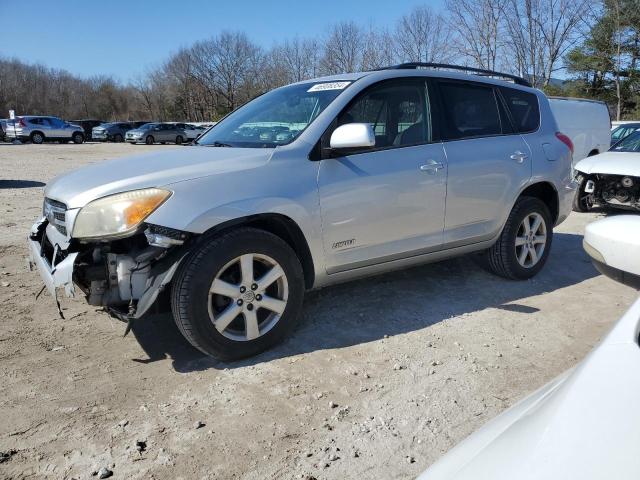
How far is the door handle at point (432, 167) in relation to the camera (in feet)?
13.1

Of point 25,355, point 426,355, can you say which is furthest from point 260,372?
point 25,355

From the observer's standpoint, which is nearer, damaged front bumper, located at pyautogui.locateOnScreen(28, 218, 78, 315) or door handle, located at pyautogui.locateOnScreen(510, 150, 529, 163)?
damaged front bumper, located at pyautogui.locateOnScreen(28, 218, 78, 315)

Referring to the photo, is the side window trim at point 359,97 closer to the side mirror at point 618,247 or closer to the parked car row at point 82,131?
the side mirror at point 618,247

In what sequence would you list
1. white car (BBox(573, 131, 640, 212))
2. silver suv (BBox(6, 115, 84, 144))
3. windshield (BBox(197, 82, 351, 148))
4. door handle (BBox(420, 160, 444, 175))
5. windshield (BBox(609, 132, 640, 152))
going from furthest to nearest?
silver suv (BBox(6, 115, 84, 144)) < windshield (BBox(609, 132, 640, 152)) < white car (BBox(573, 131, 640, 212)) < door handle (BBox(420, 160, 444, 175)) < windshield (BBox(197, 82, 351, 148))

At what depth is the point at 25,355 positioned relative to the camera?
3430 mm

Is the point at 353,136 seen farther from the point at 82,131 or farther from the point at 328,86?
the point at 82,131

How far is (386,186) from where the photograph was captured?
3.76m

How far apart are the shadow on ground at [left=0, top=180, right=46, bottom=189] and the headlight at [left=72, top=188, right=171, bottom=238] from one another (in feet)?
33.0

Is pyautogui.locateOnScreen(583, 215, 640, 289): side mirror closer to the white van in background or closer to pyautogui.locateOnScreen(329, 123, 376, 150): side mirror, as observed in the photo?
pyautogui.locateOnScreen(329, 123, 376, 150): side mirror

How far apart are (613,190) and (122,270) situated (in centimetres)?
750

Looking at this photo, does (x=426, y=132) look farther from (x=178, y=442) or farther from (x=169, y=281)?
(x=178, y=442)

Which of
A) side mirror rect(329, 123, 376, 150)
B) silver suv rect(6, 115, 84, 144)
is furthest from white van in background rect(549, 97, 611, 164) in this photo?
silver suv rect(6, 115, 84, 144)

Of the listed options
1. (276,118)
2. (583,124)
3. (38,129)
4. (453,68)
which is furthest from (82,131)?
(276,118)

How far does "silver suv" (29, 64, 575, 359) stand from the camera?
304 centimetres
